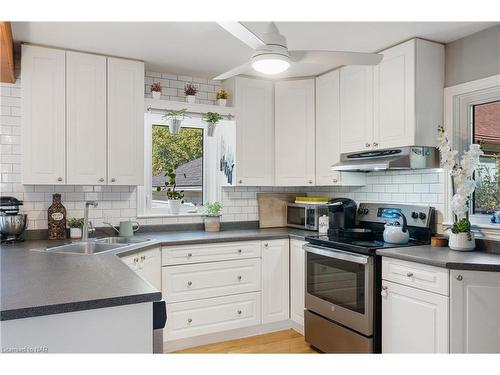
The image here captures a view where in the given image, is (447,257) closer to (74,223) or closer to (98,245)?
(98,245)

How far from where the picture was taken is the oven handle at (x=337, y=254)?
266 centimetres

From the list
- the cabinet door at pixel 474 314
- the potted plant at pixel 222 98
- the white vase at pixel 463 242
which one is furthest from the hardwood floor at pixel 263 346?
the potted plant at pixel 222 98

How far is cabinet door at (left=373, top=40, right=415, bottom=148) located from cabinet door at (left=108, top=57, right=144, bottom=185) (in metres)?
1.89

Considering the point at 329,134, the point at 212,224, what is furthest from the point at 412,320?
the point at 212,224

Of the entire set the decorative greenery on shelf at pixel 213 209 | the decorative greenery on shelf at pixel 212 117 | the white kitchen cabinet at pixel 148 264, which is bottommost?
the white kitchen cabinet at pixel 148 264

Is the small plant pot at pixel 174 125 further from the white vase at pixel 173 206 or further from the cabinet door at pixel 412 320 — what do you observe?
the cabinet door at pixel 412 320

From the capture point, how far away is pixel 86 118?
9.99 feet

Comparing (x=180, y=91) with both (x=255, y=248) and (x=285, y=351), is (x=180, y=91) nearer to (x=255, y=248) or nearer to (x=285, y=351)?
(x=255, y=248)

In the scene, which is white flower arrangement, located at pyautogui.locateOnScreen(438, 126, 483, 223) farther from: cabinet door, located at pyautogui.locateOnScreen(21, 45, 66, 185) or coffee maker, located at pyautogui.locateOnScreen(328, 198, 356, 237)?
cabinet door, located at pyautogui.locateOnScreen(21, 45, 66, 185)

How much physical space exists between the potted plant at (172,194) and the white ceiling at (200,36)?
3.47 ft

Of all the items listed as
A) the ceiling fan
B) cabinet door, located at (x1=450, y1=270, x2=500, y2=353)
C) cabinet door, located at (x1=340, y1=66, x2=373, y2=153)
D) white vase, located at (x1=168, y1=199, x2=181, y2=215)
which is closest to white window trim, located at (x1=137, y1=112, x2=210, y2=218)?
white vase, located at (x1=168, y1=199, x2=181, y2=215)

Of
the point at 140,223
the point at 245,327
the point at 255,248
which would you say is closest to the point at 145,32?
the point at 140,223

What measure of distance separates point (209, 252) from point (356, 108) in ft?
5.50
